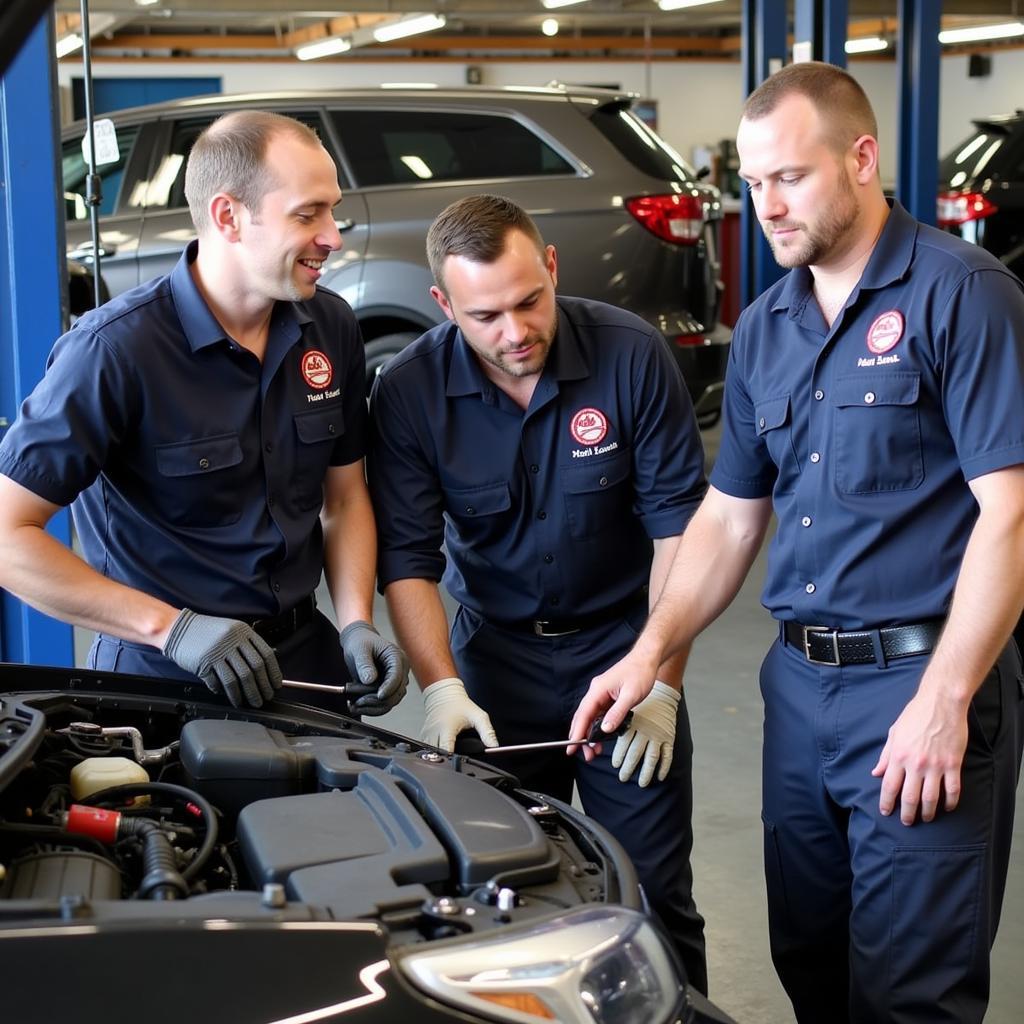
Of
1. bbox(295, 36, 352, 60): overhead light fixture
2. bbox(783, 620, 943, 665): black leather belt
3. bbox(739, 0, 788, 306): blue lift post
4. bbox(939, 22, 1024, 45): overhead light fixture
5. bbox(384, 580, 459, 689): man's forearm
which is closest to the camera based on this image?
bbox(783, 620, 943, 665): black leather belt

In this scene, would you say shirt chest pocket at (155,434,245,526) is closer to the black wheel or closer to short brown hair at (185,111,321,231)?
short brown hair at (185,111,321,231)

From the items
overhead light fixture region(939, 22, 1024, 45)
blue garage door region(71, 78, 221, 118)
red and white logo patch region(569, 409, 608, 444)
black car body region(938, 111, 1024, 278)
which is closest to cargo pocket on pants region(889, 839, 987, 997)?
red and white logo patch region(569, 409, 608, 444)

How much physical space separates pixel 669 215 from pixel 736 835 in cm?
343

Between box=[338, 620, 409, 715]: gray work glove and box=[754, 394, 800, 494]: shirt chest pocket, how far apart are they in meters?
0.66

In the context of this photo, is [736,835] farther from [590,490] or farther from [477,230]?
[477,230]

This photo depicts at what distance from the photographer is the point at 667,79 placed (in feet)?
60.7

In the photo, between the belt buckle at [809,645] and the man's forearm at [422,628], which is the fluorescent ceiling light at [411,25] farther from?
the belt buckle at [809,645]

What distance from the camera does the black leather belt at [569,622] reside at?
2498mm

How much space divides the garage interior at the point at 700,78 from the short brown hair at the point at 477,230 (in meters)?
1.08

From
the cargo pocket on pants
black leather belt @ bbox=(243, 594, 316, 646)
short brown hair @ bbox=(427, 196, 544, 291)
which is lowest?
the cargo pocket on pants

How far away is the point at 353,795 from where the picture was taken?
→ 1.63m

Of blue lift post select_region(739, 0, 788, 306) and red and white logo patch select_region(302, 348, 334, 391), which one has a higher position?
blue lift post select_region(739, 0, 788, 306)

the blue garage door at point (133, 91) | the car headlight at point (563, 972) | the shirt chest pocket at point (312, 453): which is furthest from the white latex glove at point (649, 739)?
the blue garage door at point (133, 91)

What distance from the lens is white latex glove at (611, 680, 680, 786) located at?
2322mm
